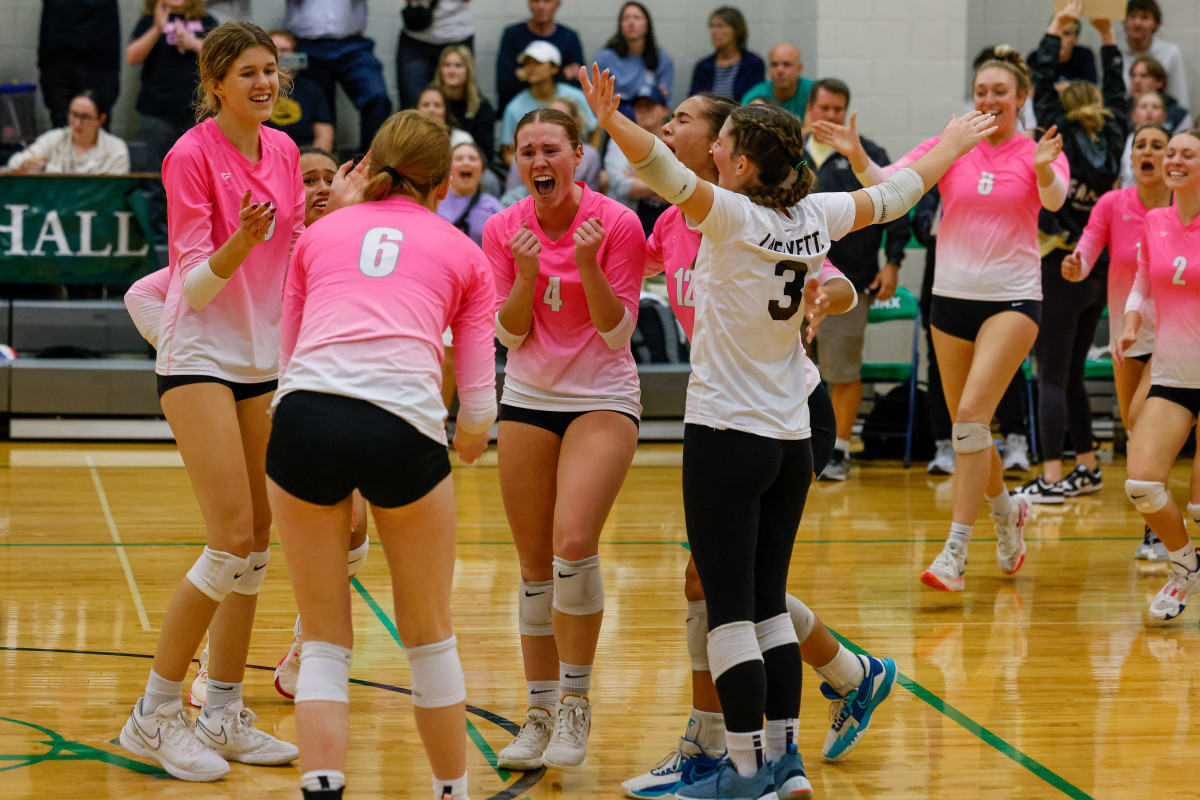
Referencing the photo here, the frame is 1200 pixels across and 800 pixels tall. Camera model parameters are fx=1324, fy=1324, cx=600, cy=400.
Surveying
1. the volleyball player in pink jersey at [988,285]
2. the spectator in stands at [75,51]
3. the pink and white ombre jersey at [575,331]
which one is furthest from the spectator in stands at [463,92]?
the pink and white ombre jersey at [575,331]

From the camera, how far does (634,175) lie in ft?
31.8

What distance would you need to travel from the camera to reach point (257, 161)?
343 centimetres

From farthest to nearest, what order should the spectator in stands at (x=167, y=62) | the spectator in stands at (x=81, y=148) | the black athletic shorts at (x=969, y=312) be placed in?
the spectator in stands at (x=167, y=62), the spectator in stands at (x=81, y=148), the black athletic shorts at (x=969, y=312)

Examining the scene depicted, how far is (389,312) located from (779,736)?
134 cm

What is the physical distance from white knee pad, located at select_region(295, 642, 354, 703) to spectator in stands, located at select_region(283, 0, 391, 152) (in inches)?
314

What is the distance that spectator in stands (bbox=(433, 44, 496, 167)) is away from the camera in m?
9.76

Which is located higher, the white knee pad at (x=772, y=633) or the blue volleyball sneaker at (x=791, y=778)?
the white knee pad at (x=772, y=633)

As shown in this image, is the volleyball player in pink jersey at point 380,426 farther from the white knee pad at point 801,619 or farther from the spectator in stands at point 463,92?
the spectator in stands at point 463,92

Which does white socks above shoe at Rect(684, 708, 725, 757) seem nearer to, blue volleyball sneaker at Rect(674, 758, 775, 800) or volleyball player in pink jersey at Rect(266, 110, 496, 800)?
blue volleyball sneaker at Rect(674, 758, 775, 800)

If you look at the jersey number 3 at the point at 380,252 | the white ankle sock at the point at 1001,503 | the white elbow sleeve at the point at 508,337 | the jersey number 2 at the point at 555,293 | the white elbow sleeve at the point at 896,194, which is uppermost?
the white elbow sleeve at the point at 896,194

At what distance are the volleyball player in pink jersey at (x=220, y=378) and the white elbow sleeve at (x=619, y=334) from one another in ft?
2.83

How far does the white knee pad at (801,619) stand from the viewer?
3.37 meters

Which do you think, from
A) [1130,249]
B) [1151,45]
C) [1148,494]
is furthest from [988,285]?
[1151,45]

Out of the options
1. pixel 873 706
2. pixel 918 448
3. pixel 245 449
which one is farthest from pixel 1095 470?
pixel 245 449
